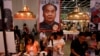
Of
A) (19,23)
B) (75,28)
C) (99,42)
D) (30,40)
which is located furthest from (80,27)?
(30,40)

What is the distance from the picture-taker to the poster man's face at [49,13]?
5.08 meters

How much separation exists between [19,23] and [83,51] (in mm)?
3116

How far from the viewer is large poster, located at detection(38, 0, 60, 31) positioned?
200 inches

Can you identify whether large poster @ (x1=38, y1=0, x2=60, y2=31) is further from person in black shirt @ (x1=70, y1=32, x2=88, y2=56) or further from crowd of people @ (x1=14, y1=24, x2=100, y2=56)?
person in black shirt @ (x1=70, y1=32, x2=88, y2=56)

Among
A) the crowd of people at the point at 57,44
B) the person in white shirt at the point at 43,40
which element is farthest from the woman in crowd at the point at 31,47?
the person in white shirt at the point at 43,40

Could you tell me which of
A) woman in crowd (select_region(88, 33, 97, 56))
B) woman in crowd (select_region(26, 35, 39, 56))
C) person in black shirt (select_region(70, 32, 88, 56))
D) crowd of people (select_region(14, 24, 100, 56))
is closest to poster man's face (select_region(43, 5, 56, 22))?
crowd of people (select_region(14, 24, 100, 56))

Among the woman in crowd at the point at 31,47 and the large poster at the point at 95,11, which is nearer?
the woman in crowd at the point at 31,47

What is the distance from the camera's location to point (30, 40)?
468cm

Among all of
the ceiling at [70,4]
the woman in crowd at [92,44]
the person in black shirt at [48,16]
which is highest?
the ceiling at [70,4]

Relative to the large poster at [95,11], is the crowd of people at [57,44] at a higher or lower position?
lower

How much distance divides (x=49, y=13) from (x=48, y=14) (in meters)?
0.05

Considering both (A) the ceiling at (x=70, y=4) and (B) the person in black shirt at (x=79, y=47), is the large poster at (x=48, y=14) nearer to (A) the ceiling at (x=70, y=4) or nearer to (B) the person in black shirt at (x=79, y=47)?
(B) the person in black shirt at (x=79, y=47)

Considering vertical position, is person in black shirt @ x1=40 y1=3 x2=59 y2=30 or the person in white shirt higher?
person in black shirt @ x1=40 y1=3 x2=59 y2=30

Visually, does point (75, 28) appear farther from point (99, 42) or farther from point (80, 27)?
point (99, 42)
